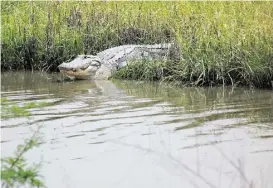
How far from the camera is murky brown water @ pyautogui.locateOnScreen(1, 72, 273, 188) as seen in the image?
3834 millimetres

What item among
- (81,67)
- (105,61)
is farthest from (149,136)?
(105,61)

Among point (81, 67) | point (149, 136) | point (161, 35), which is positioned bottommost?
point (149, 136)

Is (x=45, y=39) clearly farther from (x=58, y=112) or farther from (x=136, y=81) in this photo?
(x=58, y=112)

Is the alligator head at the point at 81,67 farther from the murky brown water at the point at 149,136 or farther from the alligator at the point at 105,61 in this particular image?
the murky brown water at the point at 149,136

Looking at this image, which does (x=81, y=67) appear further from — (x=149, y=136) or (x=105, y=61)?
(x=149, y=136)

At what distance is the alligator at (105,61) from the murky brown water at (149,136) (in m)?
1.46

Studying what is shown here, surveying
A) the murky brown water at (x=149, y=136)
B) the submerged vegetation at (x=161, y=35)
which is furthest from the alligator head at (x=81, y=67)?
the murky brown water at (x=149, y=136)

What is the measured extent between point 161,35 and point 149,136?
4959 millimetres

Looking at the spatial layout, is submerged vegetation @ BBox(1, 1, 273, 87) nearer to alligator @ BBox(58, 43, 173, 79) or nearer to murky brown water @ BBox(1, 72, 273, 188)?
alligator @ BBox(58, 43, 173, 79)

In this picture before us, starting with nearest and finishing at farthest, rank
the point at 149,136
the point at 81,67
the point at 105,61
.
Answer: the point at 149,136 < the point at 81,67 < the point at 105,61

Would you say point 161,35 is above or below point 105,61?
above

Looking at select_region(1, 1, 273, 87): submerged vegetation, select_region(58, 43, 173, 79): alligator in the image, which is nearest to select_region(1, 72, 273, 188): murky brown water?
select_region(1, 1, 273, 87): submerged vegetation

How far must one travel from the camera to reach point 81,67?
955cm

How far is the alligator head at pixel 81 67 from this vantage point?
9.52 metres
